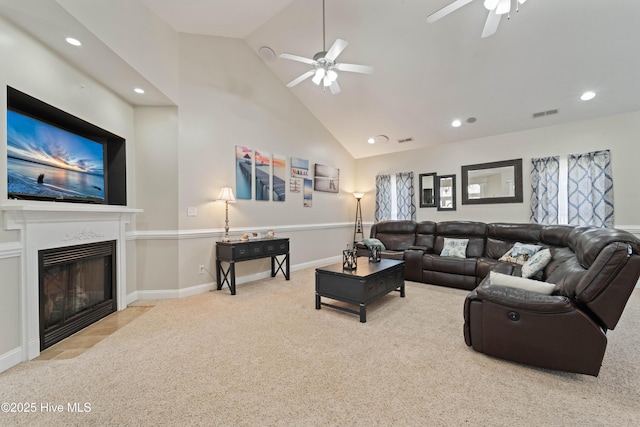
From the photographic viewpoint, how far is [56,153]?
2750mm

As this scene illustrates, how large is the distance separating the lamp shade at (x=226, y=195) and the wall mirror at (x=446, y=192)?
4.36 metres

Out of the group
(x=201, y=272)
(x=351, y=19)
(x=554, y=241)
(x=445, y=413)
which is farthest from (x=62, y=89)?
(x=554, y=241)

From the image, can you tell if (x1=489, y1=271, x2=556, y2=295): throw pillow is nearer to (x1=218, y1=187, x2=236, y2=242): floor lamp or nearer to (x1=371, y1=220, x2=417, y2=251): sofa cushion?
(x1=371, y1=220, x2=417, y2=251): sofa cushion

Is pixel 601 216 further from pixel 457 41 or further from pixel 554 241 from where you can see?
pixel 457 41

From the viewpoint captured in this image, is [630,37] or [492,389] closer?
[492,389]

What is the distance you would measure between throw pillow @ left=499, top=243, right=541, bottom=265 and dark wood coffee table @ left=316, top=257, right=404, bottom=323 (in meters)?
1.90

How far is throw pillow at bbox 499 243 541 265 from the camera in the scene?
397cm

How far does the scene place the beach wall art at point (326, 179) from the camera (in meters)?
6.11

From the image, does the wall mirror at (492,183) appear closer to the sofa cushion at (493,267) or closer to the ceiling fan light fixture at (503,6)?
the sofa cushion at (493,267)

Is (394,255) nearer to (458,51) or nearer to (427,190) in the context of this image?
(427,190)

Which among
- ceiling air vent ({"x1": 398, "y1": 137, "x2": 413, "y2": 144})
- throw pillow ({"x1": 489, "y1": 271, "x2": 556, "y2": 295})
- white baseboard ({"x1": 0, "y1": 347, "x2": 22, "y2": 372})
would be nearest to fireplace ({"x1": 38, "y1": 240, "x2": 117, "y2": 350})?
white baseboard ({"x1": 0, "y1": 347, "x2": 22, "y2": 372})

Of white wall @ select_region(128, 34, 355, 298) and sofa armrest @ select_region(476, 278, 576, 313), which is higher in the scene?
white wall @ select_region(128, 34, 355, 298)

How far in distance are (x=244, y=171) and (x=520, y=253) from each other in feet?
14.8

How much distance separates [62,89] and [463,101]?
5.45 metres
